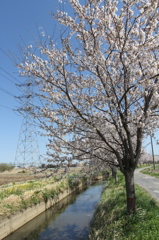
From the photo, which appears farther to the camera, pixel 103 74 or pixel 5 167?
pixel 5 167

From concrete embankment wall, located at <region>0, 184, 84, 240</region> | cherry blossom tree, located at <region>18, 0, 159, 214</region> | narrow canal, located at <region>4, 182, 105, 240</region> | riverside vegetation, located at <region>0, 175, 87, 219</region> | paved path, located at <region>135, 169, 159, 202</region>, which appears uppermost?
cherry blossom tree, located at <region>18, 0, 159, 214</region>

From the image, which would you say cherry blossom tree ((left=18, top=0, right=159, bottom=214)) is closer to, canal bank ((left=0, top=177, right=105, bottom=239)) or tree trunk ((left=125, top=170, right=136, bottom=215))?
tree trunk ((left=125, top=170, right=136, bottom=215))

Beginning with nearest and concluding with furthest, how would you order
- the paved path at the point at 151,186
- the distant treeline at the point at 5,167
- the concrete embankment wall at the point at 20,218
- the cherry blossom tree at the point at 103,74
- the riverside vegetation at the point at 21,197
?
1. the cherry blossom tree at the point at 103,74
2. the concrete embankment wall at the point at 20,218
3. the riverside vegetation at the point at 21,197
4. the paved path at the point at 151,186
5. the distant treeline at the point at 5,167

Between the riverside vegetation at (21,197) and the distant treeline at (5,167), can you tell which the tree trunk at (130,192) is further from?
the distant treeline at (5,167)

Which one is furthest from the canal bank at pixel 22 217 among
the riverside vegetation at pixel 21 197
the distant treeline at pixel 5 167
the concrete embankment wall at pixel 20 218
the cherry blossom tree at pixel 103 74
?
the distant treeline at pixel 5 167

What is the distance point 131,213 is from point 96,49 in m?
5.78

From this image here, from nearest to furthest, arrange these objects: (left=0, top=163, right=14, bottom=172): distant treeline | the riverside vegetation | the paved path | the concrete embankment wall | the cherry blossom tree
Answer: the cherry blossom tree → the concrete embankment wall → the riverside vegetation → the paved path → (left=0, top=163, right=14, bottom=172): distant treeline

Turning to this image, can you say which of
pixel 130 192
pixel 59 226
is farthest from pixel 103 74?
pixel 59 226

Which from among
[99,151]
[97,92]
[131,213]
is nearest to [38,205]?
[99,151]

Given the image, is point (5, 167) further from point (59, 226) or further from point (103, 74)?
point (103, 74)

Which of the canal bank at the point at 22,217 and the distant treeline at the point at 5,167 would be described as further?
the distant treeline at the point at 5,167

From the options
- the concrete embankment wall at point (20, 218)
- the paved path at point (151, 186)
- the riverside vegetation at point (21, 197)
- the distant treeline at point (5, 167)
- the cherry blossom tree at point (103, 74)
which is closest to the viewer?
the cherry blossom tree at point (103, 74)

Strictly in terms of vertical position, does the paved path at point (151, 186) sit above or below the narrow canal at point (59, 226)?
above

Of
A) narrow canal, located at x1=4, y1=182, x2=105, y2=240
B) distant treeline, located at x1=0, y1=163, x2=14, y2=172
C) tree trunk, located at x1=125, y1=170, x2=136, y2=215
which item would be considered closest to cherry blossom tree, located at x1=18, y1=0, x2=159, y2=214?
tree trunk, located at x1=125, y1=170, x2=136, y2=215
